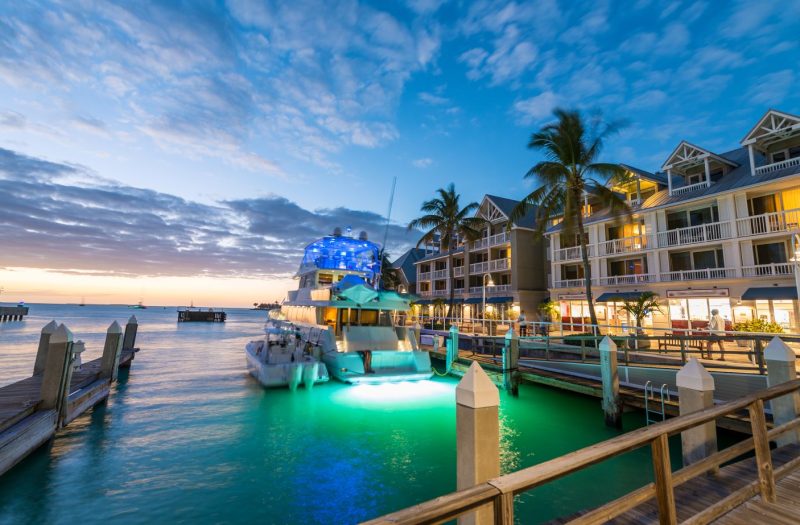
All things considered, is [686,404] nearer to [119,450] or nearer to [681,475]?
[681,475]

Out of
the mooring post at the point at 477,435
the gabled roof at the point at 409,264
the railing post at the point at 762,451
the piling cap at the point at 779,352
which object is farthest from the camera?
the gabled roof at the point at 409,264

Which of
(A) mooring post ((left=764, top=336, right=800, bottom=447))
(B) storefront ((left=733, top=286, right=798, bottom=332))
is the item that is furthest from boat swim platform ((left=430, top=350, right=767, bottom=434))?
(B) storefront ((left=733, top=286, right=798, bottom=332))

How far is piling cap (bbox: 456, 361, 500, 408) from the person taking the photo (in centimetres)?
315

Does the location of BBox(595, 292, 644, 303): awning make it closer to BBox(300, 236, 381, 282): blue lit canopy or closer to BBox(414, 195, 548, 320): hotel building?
BBox(414, 195, 548, 320): hotel building

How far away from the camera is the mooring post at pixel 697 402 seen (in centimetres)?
488

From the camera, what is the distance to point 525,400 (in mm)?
12711

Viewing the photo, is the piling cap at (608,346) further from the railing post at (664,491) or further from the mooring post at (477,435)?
the mooring post at (477,435)

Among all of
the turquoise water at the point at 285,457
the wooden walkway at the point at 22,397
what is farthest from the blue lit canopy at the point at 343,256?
the wooden walkway at the point at 22,397

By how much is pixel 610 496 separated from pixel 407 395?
7.85 metres

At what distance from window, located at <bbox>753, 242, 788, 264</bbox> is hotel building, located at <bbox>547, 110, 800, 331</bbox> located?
37mm

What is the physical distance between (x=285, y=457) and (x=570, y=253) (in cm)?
2525

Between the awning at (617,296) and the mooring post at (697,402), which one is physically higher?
the awning at (617,296)

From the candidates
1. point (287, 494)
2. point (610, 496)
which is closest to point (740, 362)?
point (610, 496)

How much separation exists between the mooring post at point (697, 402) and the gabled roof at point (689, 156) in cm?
2214
